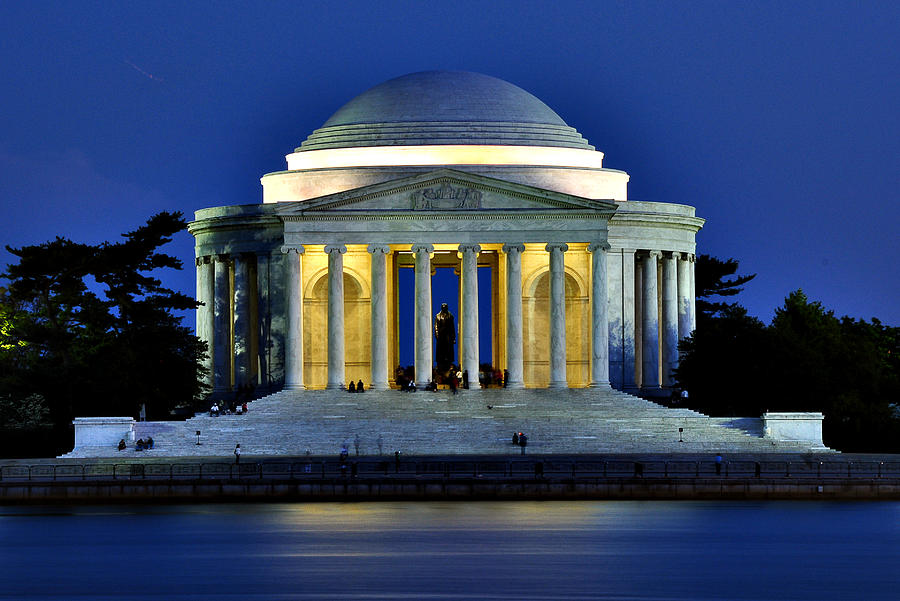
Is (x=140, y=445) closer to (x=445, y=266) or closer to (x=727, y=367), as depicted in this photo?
(x=727, y=367)

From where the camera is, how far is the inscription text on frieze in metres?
128

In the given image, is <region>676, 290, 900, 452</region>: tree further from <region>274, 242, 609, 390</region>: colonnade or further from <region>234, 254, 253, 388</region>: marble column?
<region>234, 254, 253, 388</region>: marble column

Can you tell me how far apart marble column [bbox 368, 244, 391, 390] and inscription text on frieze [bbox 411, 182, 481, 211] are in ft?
11.1

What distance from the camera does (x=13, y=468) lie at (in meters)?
97.8

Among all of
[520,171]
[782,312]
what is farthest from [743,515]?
[782,312]

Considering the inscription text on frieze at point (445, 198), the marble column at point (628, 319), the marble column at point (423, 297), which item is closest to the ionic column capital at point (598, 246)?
the inscription text on frieze at point (445, 198)

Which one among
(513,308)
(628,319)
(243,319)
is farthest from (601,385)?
(243,319)

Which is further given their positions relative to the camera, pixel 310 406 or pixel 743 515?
pixel 310 406

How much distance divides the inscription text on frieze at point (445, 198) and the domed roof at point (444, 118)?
7.60 meters

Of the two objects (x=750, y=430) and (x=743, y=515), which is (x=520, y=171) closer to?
(x=750, y=430)

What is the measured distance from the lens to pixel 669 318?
462 feet

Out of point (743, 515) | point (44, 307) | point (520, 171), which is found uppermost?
point (520, 171)

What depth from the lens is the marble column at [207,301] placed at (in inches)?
5541

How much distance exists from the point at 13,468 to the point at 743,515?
34.0 meters
